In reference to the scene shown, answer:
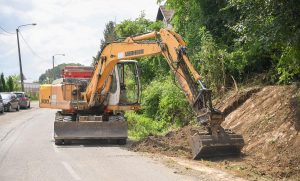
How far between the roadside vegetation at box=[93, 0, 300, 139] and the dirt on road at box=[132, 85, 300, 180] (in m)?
0.83

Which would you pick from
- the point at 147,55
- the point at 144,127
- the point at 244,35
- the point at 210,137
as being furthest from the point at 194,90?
the point at 144,127

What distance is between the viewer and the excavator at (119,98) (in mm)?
11641

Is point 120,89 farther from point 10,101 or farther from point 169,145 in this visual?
point 10,101

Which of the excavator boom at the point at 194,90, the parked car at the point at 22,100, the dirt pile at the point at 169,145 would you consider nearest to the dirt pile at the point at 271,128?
the excavator boom at the point at 194,90

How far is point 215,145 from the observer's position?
37.8ft

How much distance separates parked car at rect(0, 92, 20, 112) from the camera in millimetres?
37938

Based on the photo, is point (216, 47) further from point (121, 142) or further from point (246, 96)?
point (121, 142)

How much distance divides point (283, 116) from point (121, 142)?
5.65 metres

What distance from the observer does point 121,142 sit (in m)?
15.9

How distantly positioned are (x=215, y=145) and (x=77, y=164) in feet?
11.5

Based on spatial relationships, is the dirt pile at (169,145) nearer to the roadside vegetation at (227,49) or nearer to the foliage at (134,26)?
the roadside vegetation at (227,49)

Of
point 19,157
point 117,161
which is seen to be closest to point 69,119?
point 19,157

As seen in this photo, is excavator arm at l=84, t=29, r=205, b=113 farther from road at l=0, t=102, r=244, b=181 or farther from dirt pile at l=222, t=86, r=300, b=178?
dirt pile at l=222, t=86, r=300, b=178

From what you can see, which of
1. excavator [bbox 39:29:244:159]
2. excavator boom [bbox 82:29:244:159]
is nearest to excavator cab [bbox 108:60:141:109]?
excavator [bbox 39:29:244:159]
